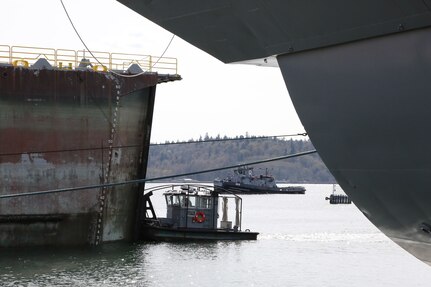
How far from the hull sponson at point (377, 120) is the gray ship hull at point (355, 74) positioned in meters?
0.01

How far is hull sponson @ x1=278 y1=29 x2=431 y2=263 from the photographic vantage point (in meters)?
8.43

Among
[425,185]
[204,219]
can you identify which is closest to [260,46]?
[425,185]

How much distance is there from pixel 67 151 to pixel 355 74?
27.8 metres

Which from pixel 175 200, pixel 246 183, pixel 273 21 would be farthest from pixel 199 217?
pixel 246 183

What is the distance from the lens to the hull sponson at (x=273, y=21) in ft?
26.9

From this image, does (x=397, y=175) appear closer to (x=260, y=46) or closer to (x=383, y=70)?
(x=383, y=70)

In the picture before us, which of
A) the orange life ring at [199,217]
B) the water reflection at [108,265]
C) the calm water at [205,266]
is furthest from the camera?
the orange life ring at [199,217]

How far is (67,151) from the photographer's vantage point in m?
35.5

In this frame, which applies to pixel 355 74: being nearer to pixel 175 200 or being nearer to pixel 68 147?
pixel 68 147

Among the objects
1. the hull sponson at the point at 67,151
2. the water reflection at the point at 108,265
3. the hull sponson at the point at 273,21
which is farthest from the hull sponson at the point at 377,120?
the hull sponson at the point at 67,151

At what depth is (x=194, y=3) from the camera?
9586 mm

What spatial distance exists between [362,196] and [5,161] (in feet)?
87.6

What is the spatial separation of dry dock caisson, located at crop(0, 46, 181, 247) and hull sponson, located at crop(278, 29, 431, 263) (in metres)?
26.2

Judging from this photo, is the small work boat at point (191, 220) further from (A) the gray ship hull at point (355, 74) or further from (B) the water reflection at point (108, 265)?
(A) the gray ship hull at point (355, 74)
